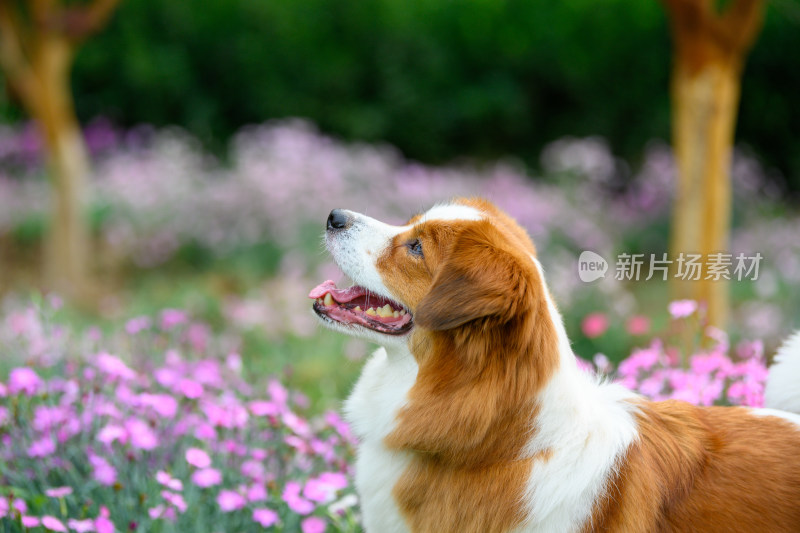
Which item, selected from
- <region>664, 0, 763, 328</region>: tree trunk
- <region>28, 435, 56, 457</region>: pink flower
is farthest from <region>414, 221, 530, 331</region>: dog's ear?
<region>664, 0, 763, 328</region>: tree trunk

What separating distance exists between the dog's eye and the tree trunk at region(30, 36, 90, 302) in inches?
214

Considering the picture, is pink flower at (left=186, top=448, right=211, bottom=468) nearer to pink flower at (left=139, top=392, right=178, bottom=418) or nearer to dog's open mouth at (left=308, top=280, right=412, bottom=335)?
pink flower at (left=139, top=392, right=178, bottom=418)

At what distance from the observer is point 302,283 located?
696 cm

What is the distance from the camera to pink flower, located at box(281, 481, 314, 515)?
2.66 m

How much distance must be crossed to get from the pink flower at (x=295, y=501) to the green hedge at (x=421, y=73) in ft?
26.5

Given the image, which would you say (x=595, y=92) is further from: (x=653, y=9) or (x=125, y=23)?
(x=125, y=23)

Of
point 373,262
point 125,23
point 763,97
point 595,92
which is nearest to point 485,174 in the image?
point 595,92

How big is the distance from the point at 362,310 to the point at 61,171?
5.54 meters

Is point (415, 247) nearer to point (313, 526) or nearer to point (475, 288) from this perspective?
point (475, 288)

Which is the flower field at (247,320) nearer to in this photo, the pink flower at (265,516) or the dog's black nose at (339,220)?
the pink flower at (265,516)

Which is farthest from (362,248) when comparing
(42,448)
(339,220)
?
(42,448)

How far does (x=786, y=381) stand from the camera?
2.57 meters

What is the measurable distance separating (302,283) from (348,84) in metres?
4.40

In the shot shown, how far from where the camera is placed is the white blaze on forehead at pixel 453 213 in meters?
2.47
